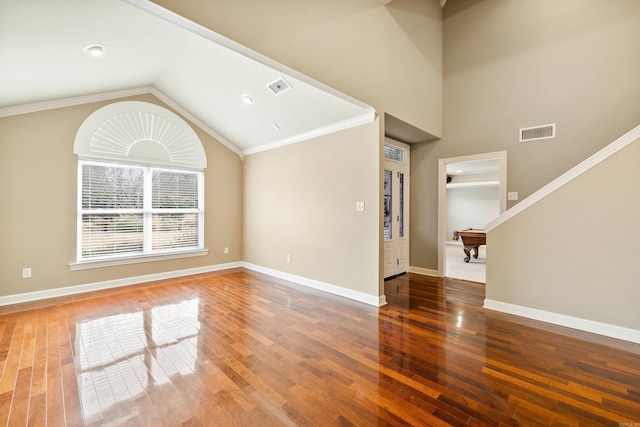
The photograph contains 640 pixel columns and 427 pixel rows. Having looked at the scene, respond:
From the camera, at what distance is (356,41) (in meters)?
3.36

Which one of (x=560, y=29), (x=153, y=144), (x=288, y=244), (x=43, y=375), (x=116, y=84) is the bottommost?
(x=43, y=375)

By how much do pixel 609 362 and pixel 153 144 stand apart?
6489 mm

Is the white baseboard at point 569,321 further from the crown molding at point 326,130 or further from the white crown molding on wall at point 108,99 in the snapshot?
the white crown molding on wall at point 108,99

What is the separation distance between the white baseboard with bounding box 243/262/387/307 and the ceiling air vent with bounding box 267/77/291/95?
9.50ft

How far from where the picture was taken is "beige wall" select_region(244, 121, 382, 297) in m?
3.78

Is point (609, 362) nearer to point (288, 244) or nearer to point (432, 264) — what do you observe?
point (432, 264)

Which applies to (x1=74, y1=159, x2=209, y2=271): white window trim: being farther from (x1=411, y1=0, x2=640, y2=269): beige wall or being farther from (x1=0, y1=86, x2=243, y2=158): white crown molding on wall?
(x1=411, y1=0, x2=640, y2=269): beige wall

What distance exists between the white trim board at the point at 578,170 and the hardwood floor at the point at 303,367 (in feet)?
4.21

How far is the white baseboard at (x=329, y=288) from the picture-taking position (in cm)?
371

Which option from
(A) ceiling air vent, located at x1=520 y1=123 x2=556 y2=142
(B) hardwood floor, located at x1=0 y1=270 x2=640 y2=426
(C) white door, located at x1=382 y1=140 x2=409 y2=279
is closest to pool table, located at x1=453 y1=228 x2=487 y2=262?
(C) white door, located at x1=382 y1=140 x2=409 y2=279

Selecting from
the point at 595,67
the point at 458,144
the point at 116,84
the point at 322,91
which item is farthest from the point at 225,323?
the point at 595,67

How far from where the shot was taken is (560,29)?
413cm

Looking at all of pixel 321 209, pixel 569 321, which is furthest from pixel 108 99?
pixel 569 321

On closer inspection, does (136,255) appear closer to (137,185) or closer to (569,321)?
(137,185)
